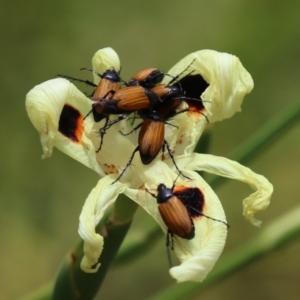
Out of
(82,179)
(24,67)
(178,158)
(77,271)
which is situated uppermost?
(178,158)

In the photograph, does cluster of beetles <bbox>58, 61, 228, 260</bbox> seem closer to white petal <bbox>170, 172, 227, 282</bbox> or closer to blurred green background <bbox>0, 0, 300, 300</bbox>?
white petal <bbox>170, 172, 227, 282</bbox>

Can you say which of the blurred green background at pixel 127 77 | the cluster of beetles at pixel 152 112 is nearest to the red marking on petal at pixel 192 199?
the cluster of beetles at pixel 152 112

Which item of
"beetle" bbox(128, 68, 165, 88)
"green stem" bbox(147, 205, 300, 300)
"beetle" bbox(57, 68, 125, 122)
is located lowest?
"green stem" bbox(147, 205, 300, 300)

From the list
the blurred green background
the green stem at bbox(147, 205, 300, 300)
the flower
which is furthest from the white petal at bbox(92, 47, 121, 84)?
the blurred green background

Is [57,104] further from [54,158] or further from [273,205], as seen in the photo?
[273,205]

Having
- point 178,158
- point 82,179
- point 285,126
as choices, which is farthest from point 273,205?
point 178,158

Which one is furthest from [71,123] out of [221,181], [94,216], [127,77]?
[127,77]
